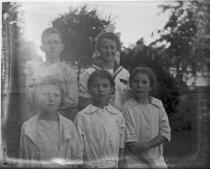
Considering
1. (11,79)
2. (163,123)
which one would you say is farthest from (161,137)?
(11,79)

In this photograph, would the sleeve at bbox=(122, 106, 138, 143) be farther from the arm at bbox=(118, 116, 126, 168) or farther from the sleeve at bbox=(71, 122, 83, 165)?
the sleeve at bbox=(71, 122, 83, 165)

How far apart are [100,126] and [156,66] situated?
0.48 metres

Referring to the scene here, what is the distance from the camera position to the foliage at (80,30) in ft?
6.06

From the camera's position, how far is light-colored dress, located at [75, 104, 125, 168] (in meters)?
1.81

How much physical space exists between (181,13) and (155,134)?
728 millimetres

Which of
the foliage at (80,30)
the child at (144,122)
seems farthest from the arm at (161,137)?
the foliage at (80,30)

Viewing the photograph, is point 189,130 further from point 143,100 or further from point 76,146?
point 76,146

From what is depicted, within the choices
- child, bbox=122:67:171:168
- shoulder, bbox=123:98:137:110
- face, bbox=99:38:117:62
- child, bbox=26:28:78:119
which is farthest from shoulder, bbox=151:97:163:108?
child, bbox=26:28:78:119

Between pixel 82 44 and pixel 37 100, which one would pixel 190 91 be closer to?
pixel 82 44

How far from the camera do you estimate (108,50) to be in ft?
6.00

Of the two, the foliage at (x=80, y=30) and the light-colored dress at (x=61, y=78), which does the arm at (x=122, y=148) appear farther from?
the foliage at (x=80, y=30)

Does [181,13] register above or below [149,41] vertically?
above

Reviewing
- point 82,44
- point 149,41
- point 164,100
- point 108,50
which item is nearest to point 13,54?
point 82,44

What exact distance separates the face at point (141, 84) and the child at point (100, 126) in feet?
0.43
